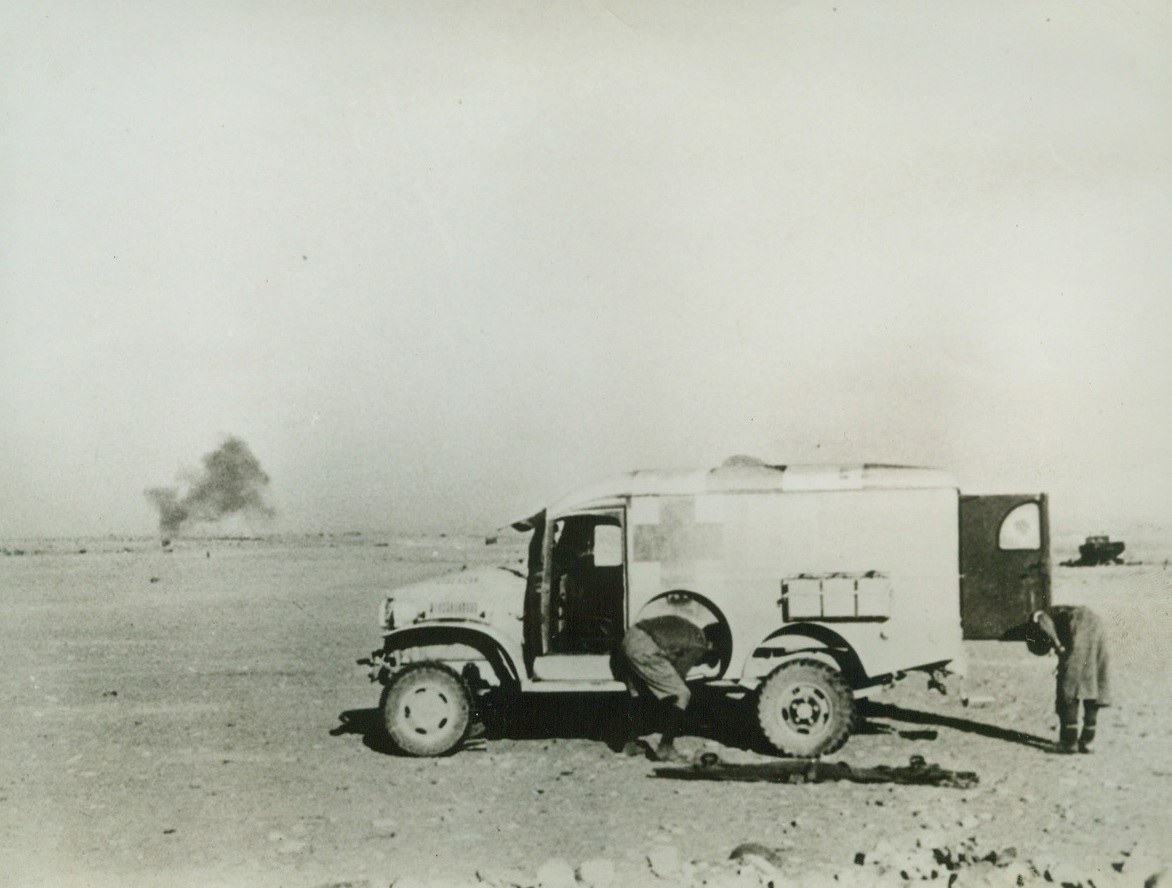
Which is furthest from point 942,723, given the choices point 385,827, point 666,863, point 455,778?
point 385,827

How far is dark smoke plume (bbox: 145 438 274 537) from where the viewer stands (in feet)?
20.3

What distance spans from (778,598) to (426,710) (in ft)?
6.97

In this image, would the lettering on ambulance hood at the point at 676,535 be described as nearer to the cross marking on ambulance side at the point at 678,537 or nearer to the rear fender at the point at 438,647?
the cross marking on ambulance side at the point at 678,537

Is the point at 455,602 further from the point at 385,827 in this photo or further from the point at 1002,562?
the point at 1002,562

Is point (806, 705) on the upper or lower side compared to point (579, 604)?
lower

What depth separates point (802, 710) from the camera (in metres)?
5.92

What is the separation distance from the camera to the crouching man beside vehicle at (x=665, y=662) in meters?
5.93

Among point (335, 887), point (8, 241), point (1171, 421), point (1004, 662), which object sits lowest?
point (335, 887)

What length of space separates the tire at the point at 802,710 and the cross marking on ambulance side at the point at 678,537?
0.78 metres

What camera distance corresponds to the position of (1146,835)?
5426 millimetres

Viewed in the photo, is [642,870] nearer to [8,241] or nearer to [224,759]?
[224,759]

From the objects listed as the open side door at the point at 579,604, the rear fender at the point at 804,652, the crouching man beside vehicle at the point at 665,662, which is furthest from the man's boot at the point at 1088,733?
the open side door at the point at 579,604

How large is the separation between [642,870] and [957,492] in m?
2.63

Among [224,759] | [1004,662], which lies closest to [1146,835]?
[1004,662]
